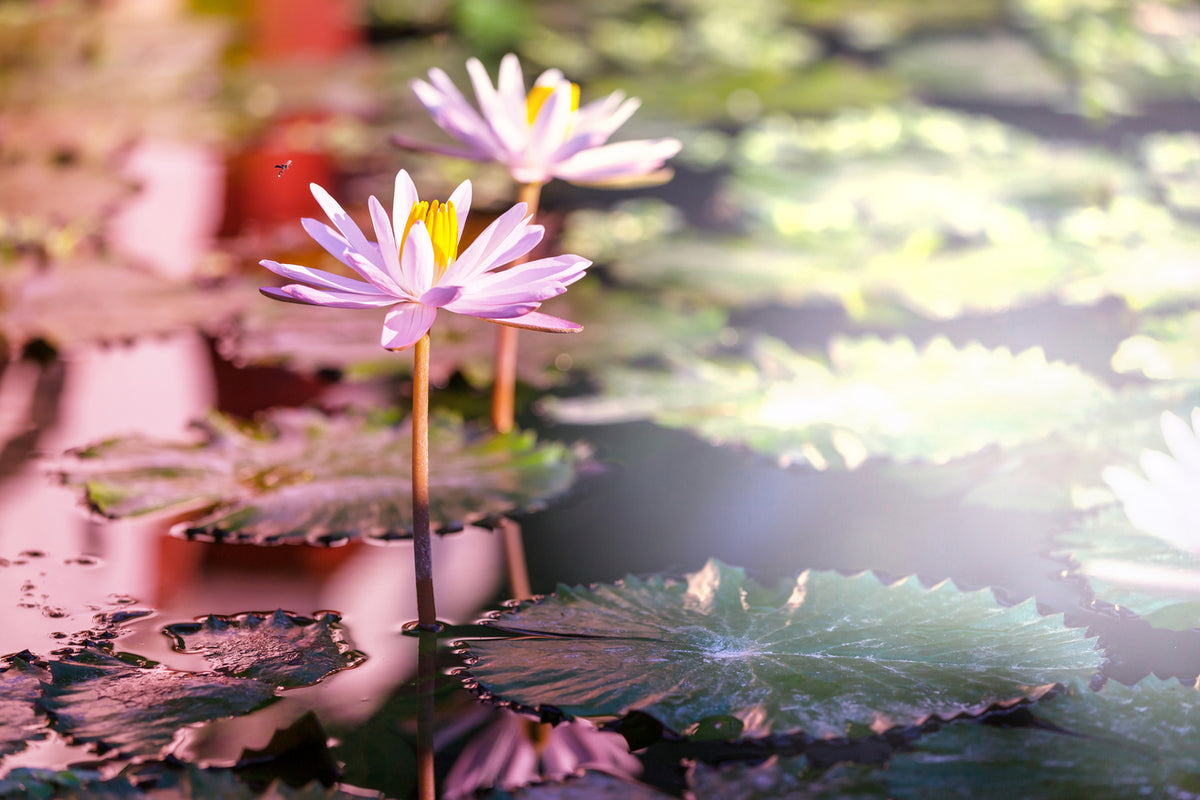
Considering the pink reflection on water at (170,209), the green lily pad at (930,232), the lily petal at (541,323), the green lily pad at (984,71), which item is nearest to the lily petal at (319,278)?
the lily petal at (541,323)

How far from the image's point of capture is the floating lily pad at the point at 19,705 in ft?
2.45

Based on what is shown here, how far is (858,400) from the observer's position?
54.1 inches

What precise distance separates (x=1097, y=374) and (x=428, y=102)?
38.5 inches

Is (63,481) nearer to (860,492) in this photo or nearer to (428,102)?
(428,102)

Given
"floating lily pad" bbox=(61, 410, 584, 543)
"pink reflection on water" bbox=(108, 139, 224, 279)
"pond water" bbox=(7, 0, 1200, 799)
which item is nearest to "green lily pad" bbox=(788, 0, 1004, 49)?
"pond water" bbox=(7, 0, 1200, 799)

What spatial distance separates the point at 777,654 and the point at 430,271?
1.38 feet

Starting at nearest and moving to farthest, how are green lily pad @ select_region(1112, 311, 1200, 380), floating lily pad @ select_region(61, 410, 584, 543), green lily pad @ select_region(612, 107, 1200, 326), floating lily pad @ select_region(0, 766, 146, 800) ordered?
floating lily pad @ select_region(0, 766, 146, 800) < floating lily pad @ select_region(61, 410, 584, 543) < green lily pad @ select_region(1112, 311, 1200, 380) < green lily pad @ select_region(612, 107, 1200, 326)

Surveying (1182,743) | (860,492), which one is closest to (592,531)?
(860,492)

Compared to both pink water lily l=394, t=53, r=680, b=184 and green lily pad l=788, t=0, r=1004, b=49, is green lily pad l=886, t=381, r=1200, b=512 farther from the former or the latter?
green lily pad l=788, t=0, r=1004, b=49

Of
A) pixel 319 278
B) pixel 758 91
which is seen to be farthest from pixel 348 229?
pixel 758 91

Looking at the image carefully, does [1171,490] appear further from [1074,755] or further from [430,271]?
[430,271]

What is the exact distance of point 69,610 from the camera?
37.5 inches

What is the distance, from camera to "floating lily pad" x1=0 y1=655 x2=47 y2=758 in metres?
0.75

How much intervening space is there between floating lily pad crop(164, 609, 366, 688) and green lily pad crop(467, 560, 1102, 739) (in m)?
0.13
